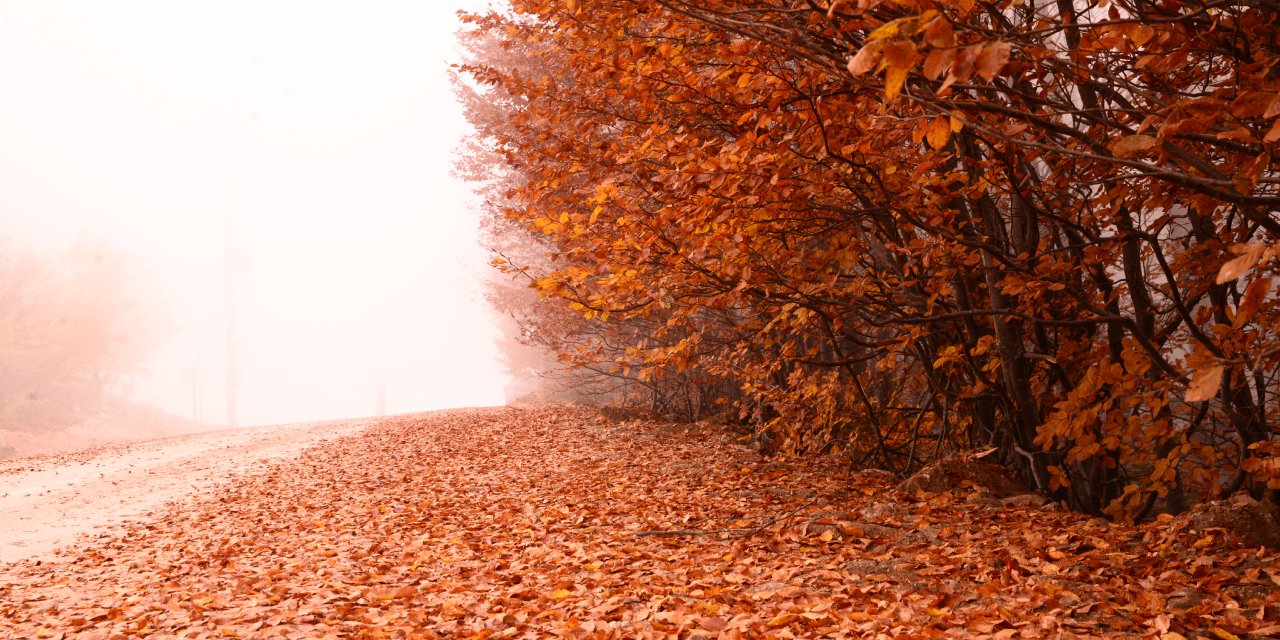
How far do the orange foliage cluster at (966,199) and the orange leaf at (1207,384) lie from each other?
2.34ft

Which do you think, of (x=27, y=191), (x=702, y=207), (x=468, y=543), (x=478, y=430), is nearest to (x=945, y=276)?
(x=702, y=207)

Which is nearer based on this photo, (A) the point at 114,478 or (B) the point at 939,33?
(B) the point at 939,33

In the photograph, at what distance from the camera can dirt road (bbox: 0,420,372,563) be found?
26.7ft

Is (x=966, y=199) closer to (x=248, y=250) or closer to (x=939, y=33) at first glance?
(x=939, y=33)

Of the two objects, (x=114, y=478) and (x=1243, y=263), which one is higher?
(x=1243, y=263)

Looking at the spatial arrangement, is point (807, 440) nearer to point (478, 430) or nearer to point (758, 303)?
point (758, 303)

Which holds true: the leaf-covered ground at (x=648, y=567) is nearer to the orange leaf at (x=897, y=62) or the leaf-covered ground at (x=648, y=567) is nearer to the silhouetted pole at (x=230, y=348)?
the orange leaf at (x=897, y=62)

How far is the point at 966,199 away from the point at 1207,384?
374cm

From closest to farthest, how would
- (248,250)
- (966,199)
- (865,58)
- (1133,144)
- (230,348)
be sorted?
1. (865,58)
2. (1133,144)
3. (966,199)
4. (230,348)
5. (248,250)

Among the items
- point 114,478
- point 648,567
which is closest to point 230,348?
point 114,478

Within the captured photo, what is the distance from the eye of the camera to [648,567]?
16.1ft

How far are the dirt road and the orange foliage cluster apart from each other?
6177 millimetres

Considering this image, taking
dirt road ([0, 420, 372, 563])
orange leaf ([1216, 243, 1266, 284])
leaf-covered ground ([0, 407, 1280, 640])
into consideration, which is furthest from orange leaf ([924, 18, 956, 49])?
dirt road ([0, 420, 372, 563])

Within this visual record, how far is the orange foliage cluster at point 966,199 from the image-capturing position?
332 cm
